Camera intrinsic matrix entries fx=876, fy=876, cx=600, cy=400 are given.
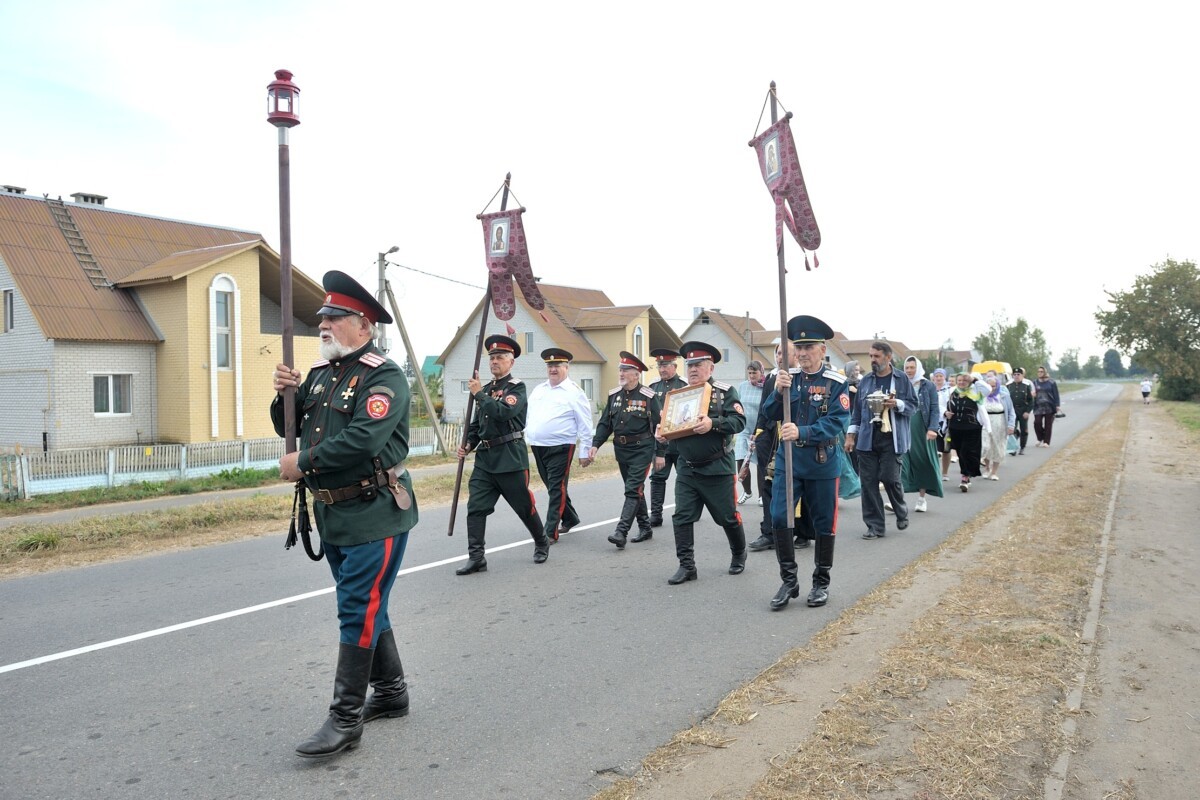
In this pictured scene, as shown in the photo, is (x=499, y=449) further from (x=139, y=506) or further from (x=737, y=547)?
(x=139, y=506)

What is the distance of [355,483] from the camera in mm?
4121

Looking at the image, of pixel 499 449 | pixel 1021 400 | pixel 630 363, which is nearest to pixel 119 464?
pixel 630 363

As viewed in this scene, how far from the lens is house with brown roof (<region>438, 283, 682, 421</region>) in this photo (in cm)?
4134

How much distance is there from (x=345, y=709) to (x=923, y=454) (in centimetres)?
914

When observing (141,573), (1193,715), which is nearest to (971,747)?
(1193,715)

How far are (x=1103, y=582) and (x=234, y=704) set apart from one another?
6192 mm

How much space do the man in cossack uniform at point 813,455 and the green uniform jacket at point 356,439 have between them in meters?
3.11

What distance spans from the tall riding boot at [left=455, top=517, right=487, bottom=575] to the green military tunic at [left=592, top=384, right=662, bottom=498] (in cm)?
199

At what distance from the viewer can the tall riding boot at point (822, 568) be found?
6434 mm

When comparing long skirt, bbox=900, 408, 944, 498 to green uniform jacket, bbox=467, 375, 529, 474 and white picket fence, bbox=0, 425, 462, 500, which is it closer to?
green uniform jacket, bbox=467, 375, 529, 474

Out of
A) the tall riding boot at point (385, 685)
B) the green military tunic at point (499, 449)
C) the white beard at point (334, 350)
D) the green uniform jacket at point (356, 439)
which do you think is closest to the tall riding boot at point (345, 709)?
the tall riding boot at point (385, 685)

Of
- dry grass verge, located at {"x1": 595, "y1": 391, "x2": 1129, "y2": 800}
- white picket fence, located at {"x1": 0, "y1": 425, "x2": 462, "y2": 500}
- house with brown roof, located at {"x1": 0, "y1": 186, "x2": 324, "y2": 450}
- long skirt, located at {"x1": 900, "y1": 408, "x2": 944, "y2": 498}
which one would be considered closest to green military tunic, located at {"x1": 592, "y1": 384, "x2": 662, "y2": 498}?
dry grass verge, located at {"x1": 595, "y1": 391, "x2": 1129, "y2": 800}

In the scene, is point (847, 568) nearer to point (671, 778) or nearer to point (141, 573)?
point (671, 778)

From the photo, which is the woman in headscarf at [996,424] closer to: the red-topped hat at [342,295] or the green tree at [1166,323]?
the red-topped hat at [342,295]
